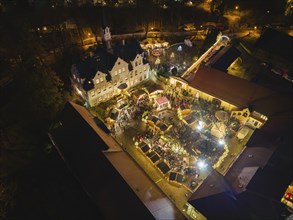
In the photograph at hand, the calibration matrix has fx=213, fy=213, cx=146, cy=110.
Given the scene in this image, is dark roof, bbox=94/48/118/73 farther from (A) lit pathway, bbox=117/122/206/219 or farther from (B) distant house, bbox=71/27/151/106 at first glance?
(A) lit pathway, bbox=117/122/206/219

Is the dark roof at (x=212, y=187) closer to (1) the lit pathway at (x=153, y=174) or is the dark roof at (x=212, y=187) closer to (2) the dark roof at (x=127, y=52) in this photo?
(1) the lit pathway at (x=153, y=174)

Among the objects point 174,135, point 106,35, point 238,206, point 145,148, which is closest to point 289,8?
point 106,35

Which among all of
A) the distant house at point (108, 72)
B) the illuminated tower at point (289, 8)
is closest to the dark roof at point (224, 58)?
the distant house at point (108, 72)

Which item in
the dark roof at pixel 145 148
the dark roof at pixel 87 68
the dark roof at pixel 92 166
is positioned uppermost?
the dark roof at pixel 87 68

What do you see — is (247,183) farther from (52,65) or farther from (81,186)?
(52,65)

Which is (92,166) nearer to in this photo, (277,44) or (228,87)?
(228,87)

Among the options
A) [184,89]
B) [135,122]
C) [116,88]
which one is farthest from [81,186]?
[184,89]

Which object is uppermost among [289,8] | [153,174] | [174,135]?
[289,8]

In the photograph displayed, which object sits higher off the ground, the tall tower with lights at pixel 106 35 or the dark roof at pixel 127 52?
the tall tower with lights at pixel 106 35
